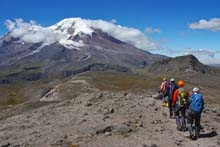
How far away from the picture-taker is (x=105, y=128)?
74.8ft

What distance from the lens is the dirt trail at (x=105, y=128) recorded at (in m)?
21.0

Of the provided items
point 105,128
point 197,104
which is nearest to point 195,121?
point 197,104

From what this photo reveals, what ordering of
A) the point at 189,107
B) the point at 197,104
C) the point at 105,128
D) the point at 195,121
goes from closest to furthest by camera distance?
1. the point at 197,104
2. the point at 195,121
3. the point at 189,107
4. the point at 105,128

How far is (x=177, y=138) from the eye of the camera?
22172 mm

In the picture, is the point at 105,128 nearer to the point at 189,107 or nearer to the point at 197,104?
the point at 189,107

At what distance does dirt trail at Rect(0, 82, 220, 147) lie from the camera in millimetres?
21000

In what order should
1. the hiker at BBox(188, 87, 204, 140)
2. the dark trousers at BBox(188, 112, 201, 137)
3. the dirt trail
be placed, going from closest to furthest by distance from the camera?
the dirt trail, the hiker at BBox(188, 87, 204, 140), the dark trousers at BBox(188, 112, 201, 137)

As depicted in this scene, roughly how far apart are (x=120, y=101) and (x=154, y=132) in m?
10.1

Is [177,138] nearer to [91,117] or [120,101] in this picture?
[91,117]

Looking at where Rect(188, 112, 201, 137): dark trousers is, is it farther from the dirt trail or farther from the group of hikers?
the dirt trail

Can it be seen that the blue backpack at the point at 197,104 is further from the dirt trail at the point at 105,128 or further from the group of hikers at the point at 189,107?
the dirt trail at the point at 105,128

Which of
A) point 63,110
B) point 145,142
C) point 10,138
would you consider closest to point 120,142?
point 145,142

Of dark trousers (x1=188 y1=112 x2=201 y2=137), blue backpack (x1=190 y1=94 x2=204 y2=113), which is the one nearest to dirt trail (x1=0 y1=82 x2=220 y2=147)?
dark trousers (x1=188 y1=112 x2=201 y2=137)

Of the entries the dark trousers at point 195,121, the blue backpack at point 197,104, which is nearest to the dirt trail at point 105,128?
the dark trousers at point 195,121
